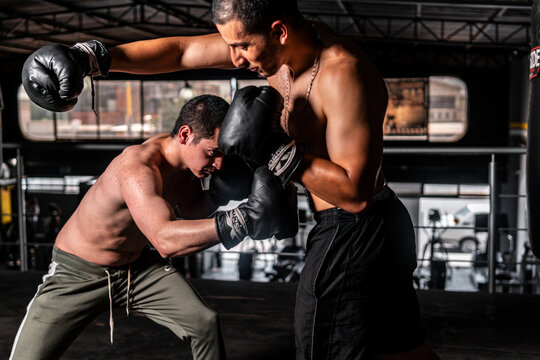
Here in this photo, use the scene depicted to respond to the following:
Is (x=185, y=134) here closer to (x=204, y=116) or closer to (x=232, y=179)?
(x=204, y=116)

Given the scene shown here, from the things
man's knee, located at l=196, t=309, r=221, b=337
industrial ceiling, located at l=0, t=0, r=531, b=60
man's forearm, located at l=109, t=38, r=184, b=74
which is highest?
industrial ceiling, located at l=0, t=0, r=531, b=60

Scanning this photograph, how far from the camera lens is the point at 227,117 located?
49.0 inches

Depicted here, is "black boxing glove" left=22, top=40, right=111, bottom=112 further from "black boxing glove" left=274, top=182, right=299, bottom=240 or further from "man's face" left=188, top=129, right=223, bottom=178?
"black boxing glove" left=274, top=182, right=299, bottom=240

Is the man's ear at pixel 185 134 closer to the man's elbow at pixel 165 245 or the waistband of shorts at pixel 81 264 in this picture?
the man's elbow at pixel 165 245

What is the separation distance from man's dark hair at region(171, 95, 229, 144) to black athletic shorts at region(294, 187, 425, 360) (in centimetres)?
50

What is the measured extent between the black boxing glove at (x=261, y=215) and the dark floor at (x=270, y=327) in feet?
3.80

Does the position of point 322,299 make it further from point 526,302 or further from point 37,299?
point 526,302

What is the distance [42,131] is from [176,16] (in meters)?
6.07

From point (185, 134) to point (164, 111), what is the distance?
12.0 m

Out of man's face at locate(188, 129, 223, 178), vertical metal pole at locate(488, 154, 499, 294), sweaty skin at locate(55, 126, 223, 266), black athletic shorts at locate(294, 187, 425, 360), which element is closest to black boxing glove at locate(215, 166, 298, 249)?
black athletic shorts at locate(294, 187, 425, 360)

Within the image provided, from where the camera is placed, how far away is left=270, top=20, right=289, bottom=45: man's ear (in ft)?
3.99

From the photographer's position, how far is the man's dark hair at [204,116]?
1702 millimetres

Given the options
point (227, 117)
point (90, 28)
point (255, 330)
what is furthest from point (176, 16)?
point (227, 117)

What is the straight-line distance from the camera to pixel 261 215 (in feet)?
4.40
